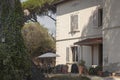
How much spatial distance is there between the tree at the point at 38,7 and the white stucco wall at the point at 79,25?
883cm

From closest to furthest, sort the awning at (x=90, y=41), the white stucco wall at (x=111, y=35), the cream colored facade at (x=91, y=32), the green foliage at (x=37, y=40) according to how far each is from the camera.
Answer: the white stucco wall at (x=111, y=35) < the cream colored facade at (x=91, y=32) < the awning at (x=90, y=41) < the green foliage at (x=37, y=40)

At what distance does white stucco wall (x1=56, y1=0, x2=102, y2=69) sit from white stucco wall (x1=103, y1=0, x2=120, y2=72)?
10.9ft

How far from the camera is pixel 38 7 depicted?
47000 millimetres

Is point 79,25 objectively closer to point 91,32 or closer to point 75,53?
point 91,32

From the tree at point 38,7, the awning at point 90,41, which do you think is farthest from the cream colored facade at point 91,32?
the tree at point 38,7

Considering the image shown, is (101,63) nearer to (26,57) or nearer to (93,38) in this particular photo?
(93,38)

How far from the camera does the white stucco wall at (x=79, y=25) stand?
106ft

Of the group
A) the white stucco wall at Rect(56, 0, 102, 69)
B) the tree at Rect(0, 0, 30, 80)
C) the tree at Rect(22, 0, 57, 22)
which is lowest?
the tree at Rect(0, 0, 30, 80)

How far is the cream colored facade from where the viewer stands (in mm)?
27016

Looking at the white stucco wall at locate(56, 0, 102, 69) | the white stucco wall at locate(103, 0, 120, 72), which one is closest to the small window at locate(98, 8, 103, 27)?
the white stucco wall at locate(56, 0, 102, 69)

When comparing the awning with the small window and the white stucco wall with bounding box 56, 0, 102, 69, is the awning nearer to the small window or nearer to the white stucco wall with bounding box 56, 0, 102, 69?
the white stucco wall with bounding box 56, 0, 102, 69

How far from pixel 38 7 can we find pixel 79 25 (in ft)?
46.4

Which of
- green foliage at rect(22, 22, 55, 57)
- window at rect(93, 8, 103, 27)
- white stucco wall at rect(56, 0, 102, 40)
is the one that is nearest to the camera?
window at rect(93, 8, 103, 27)

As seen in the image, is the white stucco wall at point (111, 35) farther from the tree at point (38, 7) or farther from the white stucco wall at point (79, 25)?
the tree at point (38, 7)
